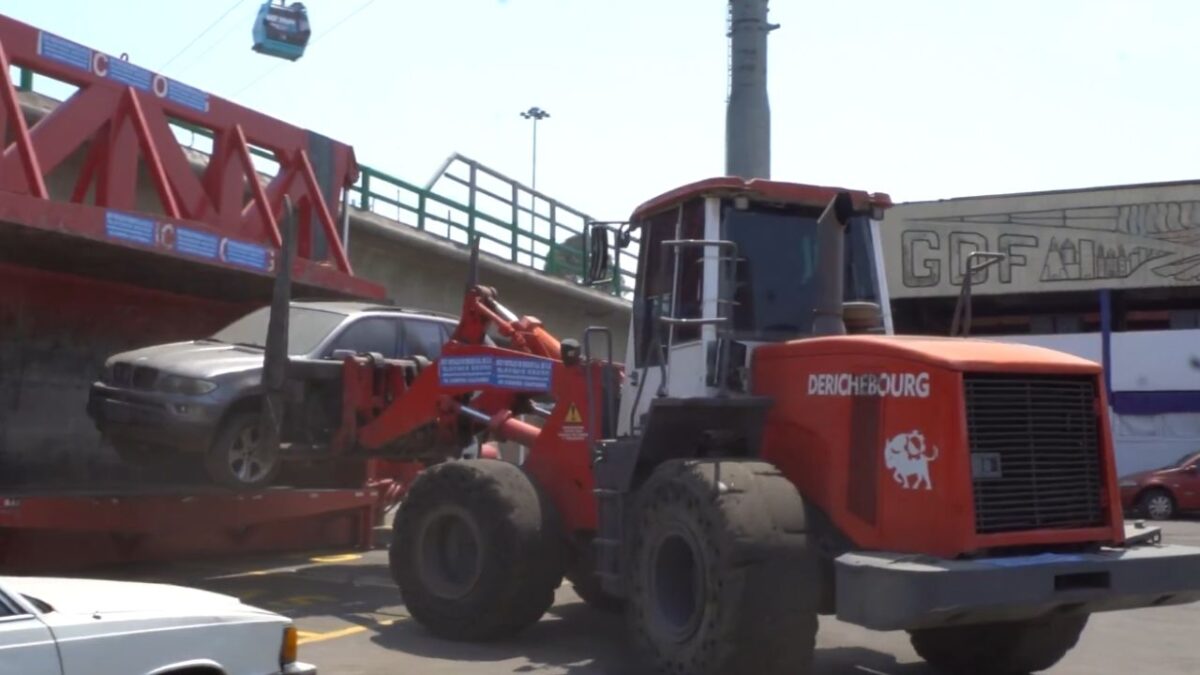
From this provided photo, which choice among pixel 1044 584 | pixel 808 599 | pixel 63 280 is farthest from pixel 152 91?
pixel 1044 584

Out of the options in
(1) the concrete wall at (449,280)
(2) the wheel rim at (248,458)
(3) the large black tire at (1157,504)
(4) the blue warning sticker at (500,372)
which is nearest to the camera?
(4) the blue warning sticker at (500,372)

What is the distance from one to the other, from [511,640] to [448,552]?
2.70 ft

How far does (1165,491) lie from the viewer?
24891mm

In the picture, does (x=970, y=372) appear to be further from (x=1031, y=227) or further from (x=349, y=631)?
(x=1031, y=227)

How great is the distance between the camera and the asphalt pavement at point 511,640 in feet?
27.9

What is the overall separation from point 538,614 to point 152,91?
6594 mm

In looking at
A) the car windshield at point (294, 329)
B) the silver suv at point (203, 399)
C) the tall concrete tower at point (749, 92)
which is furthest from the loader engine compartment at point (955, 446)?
the tall concrete tower at point (749, 92)

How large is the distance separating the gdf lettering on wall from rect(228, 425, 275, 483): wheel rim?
524 centimetres

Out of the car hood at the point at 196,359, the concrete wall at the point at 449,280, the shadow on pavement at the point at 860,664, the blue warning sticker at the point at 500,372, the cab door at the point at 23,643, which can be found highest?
the concrete wall at the point at 449,280

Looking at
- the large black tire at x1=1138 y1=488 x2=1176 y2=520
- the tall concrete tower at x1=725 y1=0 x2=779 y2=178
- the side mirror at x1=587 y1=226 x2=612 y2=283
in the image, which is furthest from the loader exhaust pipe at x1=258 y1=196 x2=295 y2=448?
the large black tire at x1=1138 y1=488 x2=1176 y2=520

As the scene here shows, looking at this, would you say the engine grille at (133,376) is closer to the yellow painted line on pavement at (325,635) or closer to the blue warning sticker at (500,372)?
the blue warning sticker at (500,372)

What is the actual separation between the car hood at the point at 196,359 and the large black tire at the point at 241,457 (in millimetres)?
406

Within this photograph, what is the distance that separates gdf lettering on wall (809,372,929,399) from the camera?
7.06 m

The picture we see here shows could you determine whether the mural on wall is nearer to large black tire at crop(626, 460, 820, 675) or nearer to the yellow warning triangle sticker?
the yellow warning triangle sticker
